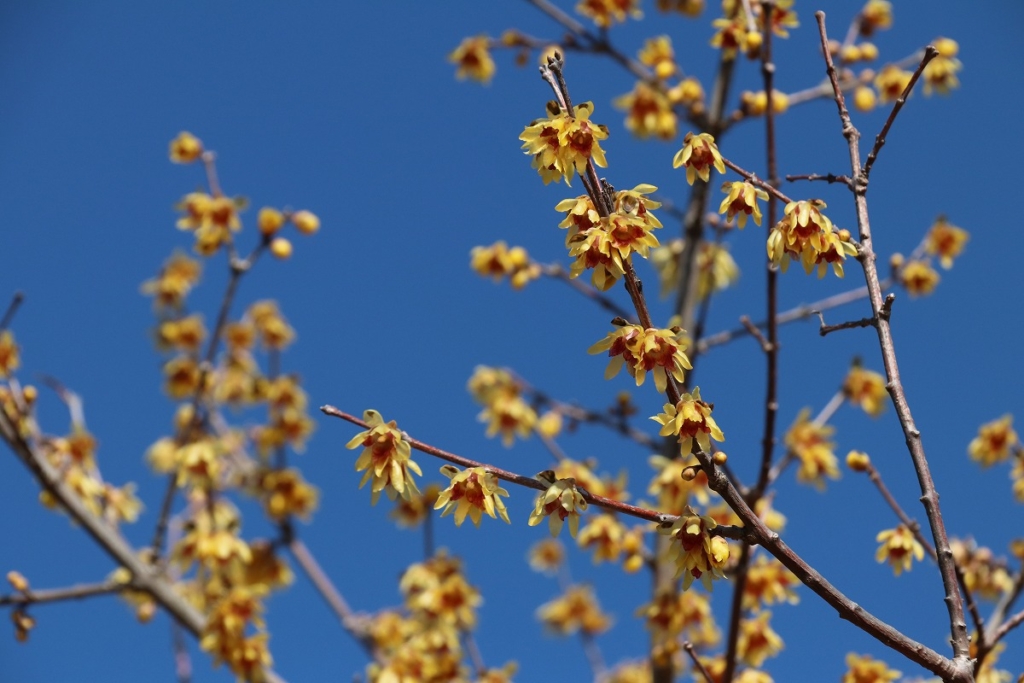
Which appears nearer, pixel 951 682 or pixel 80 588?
pixel 951 682

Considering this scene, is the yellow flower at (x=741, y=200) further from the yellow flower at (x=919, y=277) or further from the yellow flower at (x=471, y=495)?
the yellow flower at (x=919, y=277)

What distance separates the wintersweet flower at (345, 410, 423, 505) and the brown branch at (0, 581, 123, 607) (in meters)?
2.96

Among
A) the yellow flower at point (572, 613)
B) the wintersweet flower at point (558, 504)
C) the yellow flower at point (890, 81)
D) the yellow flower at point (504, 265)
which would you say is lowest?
the wintersweet flower at point (558, 504)

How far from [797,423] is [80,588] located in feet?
13.0

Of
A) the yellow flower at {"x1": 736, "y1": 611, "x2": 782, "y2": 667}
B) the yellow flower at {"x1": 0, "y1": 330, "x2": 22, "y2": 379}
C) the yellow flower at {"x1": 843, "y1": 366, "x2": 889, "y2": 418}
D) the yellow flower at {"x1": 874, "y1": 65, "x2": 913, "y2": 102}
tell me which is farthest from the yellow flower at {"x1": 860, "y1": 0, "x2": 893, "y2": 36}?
the yellow flower at {"x1": 0, "y1": 330, "x2": 22, "y2": 379}

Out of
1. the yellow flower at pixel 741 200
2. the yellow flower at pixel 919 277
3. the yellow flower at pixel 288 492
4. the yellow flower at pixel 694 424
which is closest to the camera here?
the yellow flower at pixel 694 424

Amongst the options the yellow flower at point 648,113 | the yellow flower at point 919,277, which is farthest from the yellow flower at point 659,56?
the yellow flower at point 919,277

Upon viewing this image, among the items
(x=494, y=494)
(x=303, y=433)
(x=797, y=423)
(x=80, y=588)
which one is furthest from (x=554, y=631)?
(x=494, y=494)

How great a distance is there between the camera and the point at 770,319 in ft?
11.9

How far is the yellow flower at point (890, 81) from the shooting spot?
5.49 m

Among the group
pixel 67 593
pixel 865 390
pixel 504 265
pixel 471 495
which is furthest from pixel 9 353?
pixel 865 390

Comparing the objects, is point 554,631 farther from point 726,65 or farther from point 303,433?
point 726,65

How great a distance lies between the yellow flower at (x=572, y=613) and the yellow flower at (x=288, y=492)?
253 centimetres

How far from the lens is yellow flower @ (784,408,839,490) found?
191 inches
